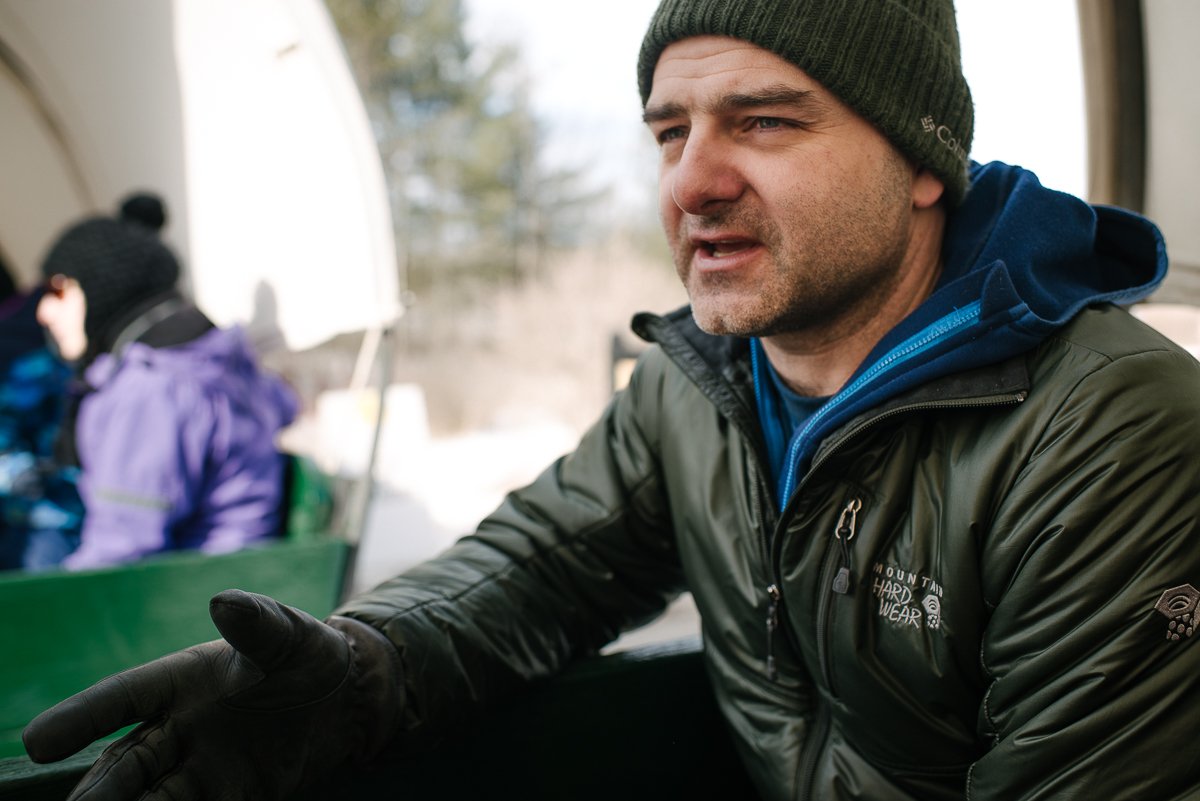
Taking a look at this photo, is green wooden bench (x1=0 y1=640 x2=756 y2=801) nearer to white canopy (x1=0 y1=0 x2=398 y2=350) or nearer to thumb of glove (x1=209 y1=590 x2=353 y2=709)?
thumb of glove (x1=209 y1=590 x2=353 y2=709)

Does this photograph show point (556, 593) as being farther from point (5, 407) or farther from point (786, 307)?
point (5, 407)

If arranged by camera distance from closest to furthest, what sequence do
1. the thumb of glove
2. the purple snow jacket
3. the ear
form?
the thumb of glove → the ear → the purple snow jacket

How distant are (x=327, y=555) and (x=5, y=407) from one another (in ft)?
Result: 5.22

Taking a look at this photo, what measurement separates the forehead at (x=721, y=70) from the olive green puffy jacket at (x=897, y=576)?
40 centimetres

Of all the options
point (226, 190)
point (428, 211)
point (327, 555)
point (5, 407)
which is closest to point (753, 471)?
point (327, 555)

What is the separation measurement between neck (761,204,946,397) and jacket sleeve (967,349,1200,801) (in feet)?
1.24

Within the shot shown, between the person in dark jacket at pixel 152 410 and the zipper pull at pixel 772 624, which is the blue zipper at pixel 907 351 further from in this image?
the person in dark jacket at pixel 152 410

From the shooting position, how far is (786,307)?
1.40m

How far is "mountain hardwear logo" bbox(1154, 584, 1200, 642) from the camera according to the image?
99 cm

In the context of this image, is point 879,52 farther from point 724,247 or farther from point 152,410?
point 152,410

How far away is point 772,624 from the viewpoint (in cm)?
141

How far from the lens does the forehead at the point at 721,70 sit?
139cm

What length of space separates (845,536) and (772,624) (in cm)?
22

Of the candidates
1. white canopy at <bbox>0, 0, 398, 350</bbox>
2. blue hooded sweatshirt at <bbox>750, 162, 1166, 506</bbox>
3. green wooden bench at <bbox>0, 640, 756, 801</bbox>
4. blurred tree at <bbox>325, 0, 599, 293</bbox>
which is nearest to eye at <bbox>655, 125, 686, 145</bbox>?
blue hooded sweatshirt at <bbox>750, 162, 1166, 506</bbox>
